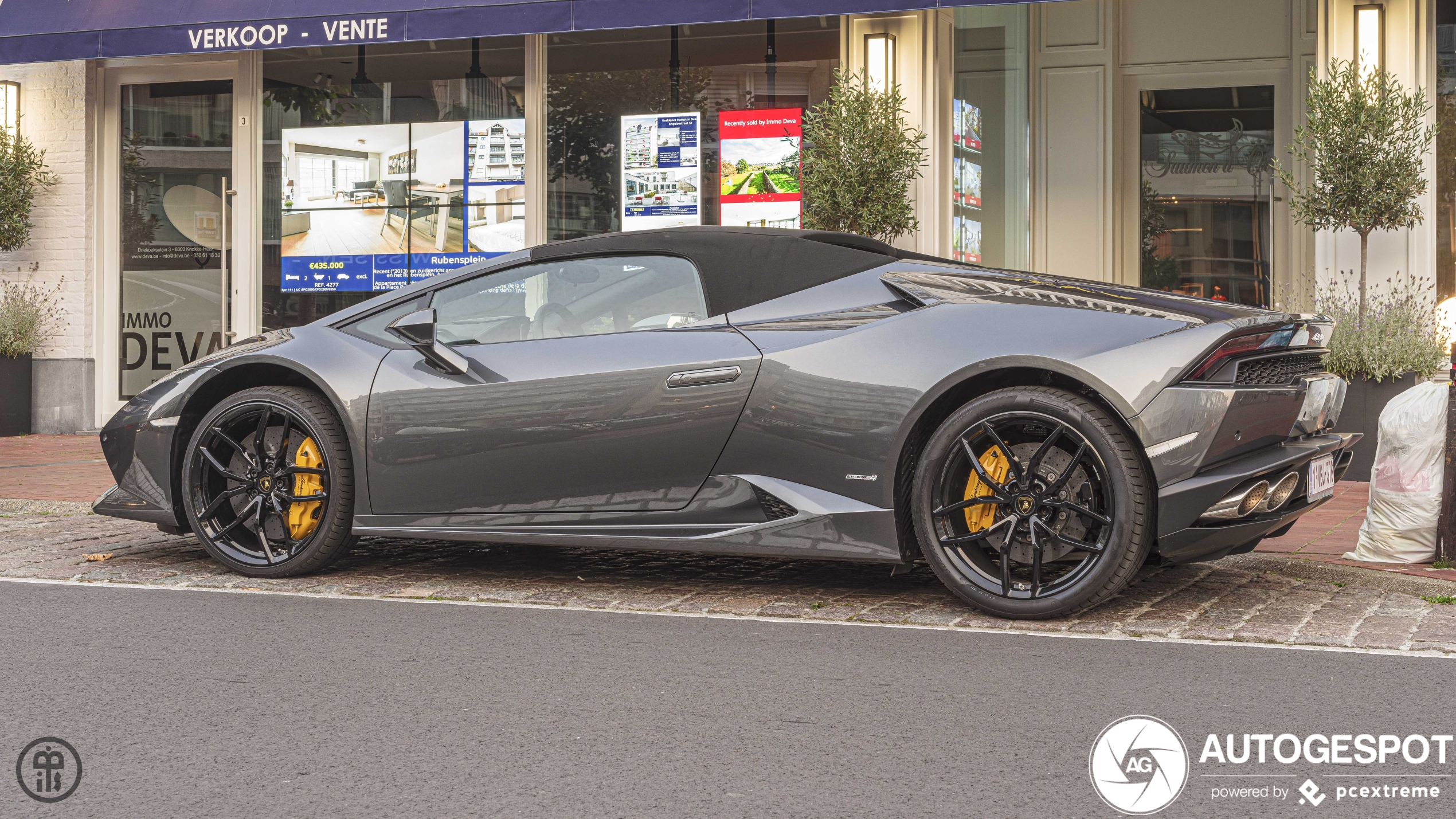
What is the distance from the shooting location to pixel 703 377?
4.61 meters

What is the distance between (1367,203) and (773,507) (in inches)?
247

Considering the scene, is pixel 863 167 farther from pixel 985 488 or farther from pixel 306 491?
→ pixel 985 488

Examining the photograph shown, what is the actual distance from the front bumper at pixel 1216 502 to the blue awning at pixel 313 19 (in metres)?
5.84

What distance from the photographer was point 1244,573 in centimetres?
529

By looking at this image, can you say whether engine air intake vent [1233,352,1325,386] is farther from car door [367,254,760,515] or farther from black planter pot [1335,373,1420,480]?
black planter pot [1335,373,1420,480]

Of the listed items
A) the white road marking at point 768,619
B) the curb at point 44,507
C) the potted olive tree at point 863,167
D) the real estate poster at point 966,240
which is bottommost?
the white road marking at point 768,619

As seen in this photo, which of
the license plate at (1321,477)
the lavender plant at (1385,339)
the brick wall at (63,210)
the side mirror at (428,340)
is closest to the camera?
the license plate at (1321,477)

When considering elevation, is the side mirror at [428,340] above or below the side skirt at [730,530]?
above

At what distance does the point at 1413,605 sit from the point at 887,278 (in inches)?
83.2

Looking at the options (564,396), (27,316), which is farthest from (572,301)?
(27,316)

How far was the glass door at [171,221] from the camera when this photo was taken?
12.8m

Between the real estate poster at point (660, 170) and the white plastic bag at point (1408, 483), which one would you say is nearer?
the white plastic bag at point (1408, 483)

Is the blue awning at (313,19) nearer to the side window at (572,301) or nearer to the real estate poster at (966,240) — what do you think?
the real estate poster at (966,240)

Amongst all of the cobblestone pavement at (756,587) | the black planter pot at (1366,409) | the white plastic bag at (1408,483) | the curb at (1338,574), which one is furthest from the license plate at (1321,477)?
the black planter pot at (1366,409)
